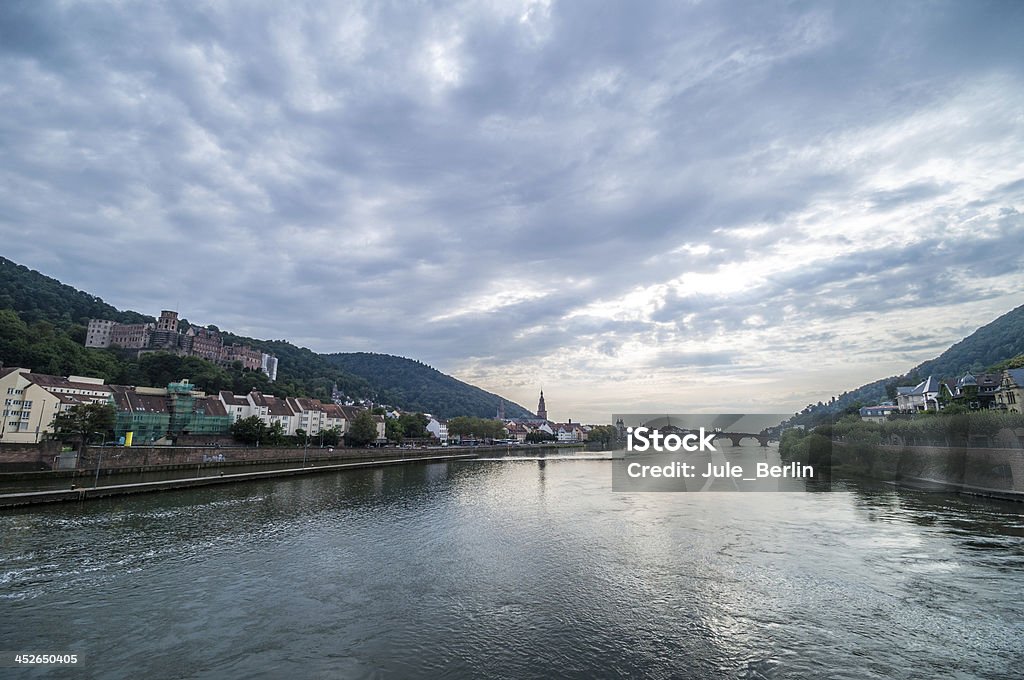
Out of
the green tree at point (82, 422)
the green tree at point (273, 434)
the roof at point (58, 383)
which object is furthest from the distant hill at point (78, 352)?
the green tree at point (82, 422)

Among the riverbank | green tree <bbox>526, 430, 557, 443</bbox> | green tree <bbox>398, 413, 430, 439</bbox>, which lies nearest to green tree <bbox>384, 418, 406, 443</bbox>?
green tree <bbox>398, 413, 430, 439</bbox>

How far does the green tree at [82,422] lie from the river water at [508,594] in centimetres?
2262

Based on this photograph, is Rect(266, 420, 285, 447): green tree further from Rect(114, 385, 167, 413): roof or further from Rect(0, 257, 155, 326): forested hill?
Rect(0, 257, 155, 326): forested hill

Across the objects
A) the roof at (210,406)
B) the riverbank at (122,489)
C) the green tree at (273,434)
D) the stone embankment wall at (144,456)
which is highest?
the roof at (210,406)

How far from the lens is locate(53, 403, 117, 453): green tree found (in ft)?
146

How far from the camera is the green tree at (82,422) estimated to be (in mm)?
44531

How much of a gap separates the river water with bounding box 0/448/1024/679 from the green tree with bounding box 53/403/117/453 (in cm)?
2262

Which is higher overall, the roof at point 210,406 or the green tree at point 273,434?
the roof at point 210,406

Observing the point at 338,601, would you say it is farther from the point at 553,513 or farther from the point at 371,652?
the point at 553,513

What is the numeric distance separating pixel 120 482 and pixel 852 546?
148ft

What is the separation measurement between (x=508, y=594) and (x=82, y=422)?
48165 mm

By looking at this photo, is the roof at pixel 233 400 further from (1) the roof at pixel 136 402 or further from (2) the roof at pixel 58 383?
(2) the roof at pixel 58 383

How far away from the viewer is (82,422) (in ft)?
146

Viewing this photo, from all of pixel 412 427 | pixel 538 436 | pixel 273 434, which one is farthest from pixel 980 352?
pixel 273 434
